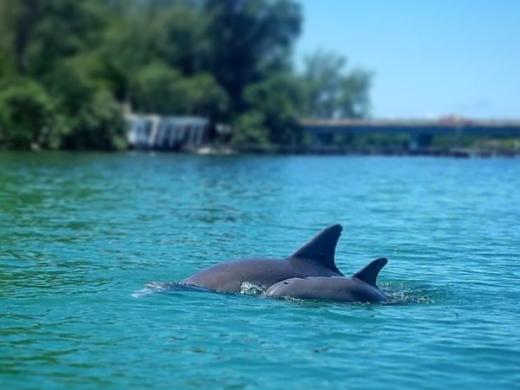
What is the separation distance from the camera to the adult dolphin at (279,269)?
57.4 ft

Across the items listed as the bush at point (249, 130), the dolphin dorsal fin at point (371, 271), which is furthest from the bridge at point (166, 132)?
the dolphin dorsal fin at point (371, 271)

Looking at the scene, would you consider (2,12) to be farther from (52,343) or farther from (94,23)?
(52,343)

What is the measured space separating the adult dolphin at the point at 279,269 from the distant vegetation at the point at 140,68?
91.7 metres

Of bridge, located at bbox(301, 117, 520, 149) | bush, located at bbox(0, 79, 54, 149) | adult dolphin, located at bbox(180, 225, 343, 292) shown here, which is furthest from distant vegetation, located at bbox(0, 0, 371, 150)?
adult dolphin, located at bbox(180, 225, 343, 292)

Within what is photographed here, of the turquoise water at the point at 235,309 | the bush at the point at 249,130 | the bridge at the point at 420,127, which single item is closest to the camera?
the turquoise water at the point at 235,309

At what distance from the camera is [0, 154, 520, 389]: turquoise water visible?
12891 mm

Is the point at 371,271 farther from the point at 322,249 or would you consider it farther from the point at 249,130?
the point at 249,130

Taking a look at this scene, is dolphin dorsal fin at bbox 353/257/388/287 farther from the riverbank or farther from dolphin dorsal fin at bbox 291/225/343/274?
the riverbank

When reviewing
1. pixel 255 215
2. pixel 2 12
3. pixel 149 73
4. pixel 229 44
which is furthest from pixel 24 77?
pixel 255 215

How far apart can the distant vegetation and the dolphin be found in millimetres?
92703

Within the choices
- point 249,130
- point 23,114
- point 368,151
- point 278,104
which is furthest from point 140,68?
point 368,151

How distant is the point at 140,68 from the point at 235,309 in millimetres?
112133

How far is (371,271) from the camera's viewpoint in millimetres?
17156

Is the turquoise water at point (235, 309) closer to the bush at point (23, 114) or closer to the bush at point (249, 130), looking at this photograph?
the bush at point (23, 114)
